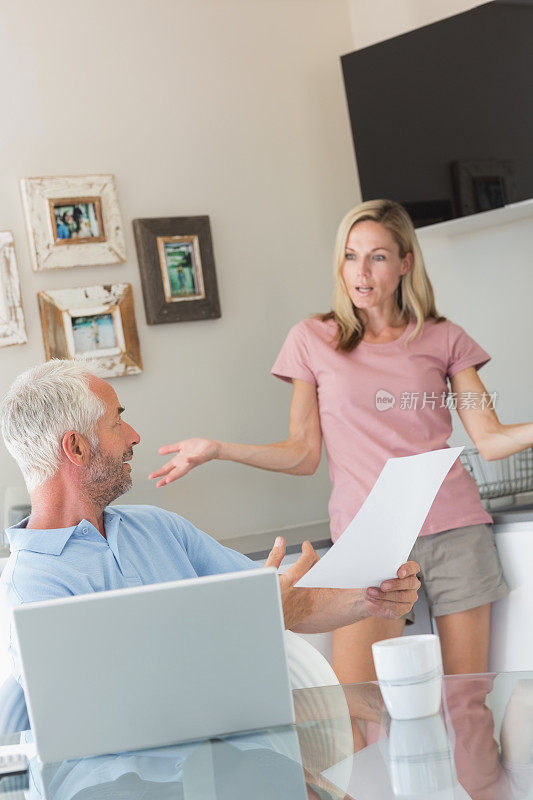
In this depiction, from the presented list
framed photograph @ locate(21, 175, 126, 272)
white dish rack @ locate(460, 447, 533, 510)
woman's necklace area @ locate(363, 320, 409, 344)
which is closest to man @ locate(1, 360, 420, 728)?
woman's necklace area @ locate(363, 320, 409, 344)

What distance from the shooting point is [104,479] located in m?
1.63

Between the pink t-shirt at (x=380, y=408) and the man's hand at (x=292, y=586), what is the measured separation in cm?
58

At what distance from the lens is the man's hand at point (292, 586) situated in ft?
4.92

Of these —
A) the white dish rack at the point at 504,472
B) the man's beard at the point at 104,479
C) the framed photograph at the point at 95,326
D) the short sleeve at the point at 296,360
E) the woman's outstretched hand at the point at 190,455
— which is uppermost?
the framed photograph at the point at 95,326

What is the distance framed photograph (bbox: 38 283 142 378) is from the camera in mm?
2521

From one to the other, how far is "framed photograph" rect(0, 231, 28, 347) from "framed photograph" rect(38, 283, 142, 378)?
0.06m

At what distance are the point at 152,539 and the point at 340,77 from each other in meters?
1.79

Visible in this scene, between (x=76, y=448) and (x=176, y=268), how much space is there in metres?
1.16

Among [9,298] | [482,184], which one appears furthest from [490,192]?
[9,298]

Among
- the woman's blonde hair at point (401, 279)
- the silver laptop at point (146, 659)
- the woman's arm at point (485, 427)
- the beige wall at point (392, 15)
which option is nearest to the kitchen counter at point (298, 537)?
the woman's arm at point (485, 427)

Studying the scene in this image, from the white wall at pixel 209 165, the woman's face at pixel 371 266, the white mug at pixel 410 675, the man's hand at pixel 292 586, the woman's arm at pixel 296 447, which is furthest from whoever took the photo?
the white wall at pixel 209 165

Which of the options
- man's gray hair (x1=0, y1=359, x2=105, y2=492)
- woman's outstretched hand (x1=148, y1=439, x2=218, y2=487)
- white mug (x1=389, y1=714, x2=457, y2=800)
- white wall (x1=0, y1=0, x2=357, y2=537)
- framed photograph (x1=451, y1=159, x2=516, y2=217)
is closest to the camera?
white mug (x1=389, y1=714, x2=457, y2=800)

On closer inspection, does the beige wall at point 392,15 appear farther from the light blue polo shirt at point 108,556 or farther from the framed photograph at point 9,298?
the light blue polo shirt at point 108,556

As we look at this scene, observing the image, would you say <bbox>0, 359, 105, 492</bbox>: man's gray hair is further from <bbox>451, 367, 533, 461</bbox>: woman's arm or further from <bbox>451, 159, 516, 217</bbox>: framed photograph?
<bbox>451, 159, 516, 217</bbox>: framed photograph
